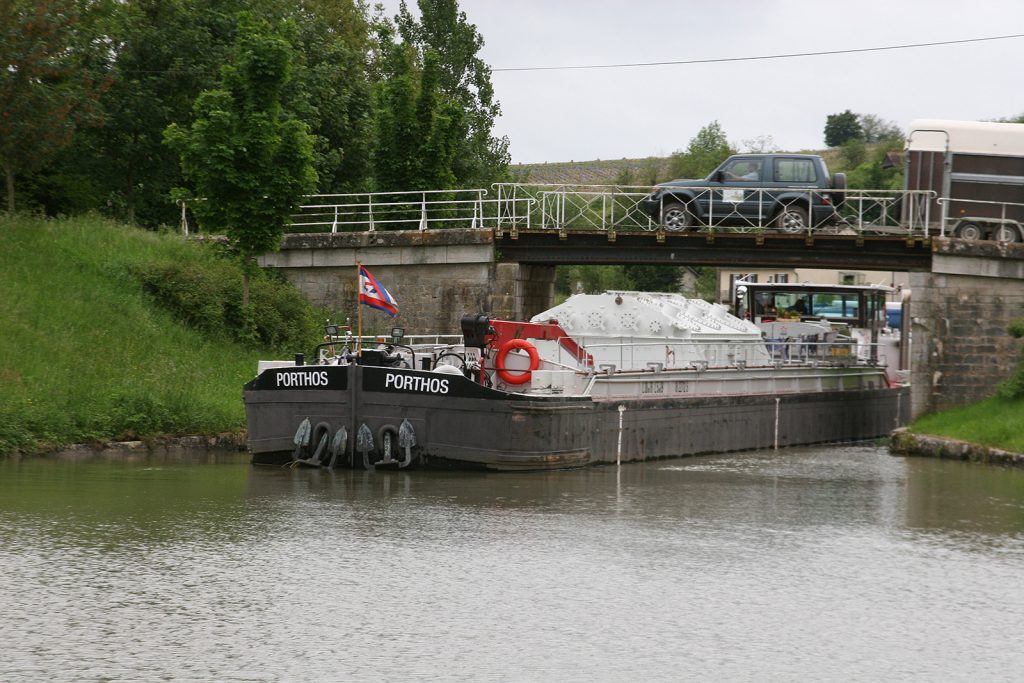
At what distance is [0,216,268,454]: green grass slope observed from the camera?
84.2 ft

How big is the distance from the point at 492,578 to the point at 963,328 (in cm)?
1912

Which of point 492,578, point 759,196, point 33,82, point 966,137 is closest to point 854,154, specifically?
point 966,137

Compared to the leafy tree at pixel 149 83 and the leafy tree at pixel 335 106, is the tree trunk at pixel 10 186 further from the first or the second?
the leafy tree at pixel 335 106

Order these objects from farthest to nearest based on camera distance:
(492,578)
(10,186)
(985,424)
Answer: (10,186) < (985,424) < (492,578)

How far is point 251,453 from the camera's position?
24.6 metres

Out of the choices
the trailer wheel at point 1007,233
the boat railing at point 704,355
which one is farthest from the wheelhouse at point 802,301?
the trailer wheel at point 1007,233

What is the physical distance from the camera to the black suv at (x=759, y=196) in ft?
107

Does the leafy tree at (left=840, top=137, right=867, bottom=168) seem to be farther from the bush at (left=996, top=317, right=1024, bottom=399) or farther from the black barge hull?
the black barge hull

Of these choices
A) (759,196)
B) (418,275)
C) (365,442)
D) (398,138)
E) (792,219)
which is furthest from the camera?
(398,138)

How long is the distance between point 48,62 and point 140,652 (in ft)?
80.7

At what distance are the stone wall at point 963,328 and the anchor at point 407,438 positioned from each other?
1320 cm

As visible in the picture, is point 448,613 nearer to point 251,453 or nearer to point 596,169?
point 251,453

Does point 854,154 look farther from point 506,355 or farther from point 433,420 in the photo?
point 433,420

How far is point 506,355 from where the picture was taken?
24.5m
